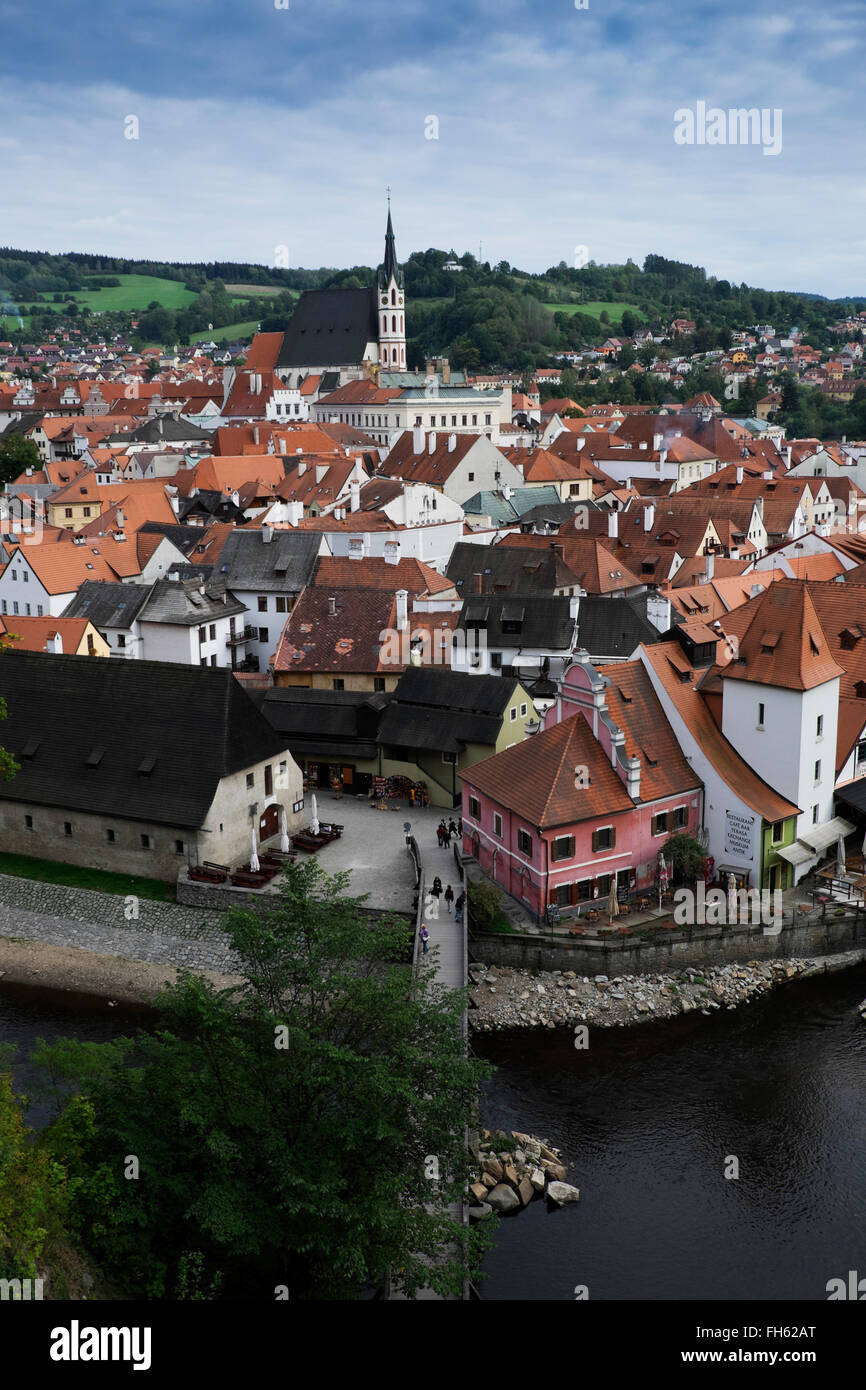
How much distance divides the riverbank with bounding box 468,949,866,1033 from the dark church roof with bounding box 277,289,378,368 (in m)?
126

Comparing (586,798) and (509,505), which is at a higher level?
(509,505)

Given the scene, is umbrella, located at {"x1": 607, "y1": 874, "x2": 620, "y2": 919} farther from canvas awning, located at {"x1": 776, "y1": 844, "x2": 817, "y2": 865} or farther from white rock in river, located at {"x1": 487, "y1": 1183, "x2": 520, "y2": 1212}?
white rock in river, located at {"x1": 487, "y1": 1183, "x2": 520, "y2": 1212}

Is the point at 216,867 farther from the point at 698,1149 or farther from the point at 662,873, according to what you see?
the point at 698,1149

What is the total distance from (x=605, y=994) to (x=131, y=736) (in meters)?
16.6

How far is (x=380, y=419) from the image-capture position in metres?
121

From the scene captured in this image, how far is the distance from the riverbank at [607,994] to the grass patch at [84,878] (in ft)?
32.7

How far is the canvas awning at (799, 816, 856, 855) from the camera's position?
35.9 metres

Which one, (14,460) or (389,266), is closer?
(14,460)

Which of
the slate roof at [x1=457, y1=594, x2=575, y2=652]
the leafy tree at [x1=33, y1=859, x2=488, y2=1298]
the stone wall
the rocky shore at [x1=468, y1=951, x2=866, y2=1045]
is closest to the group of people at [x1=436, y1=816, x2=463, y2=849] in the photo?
the stone wall

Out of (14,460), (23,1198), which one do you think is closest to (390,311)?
(14,460)

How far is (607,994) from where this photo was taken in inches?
1259
